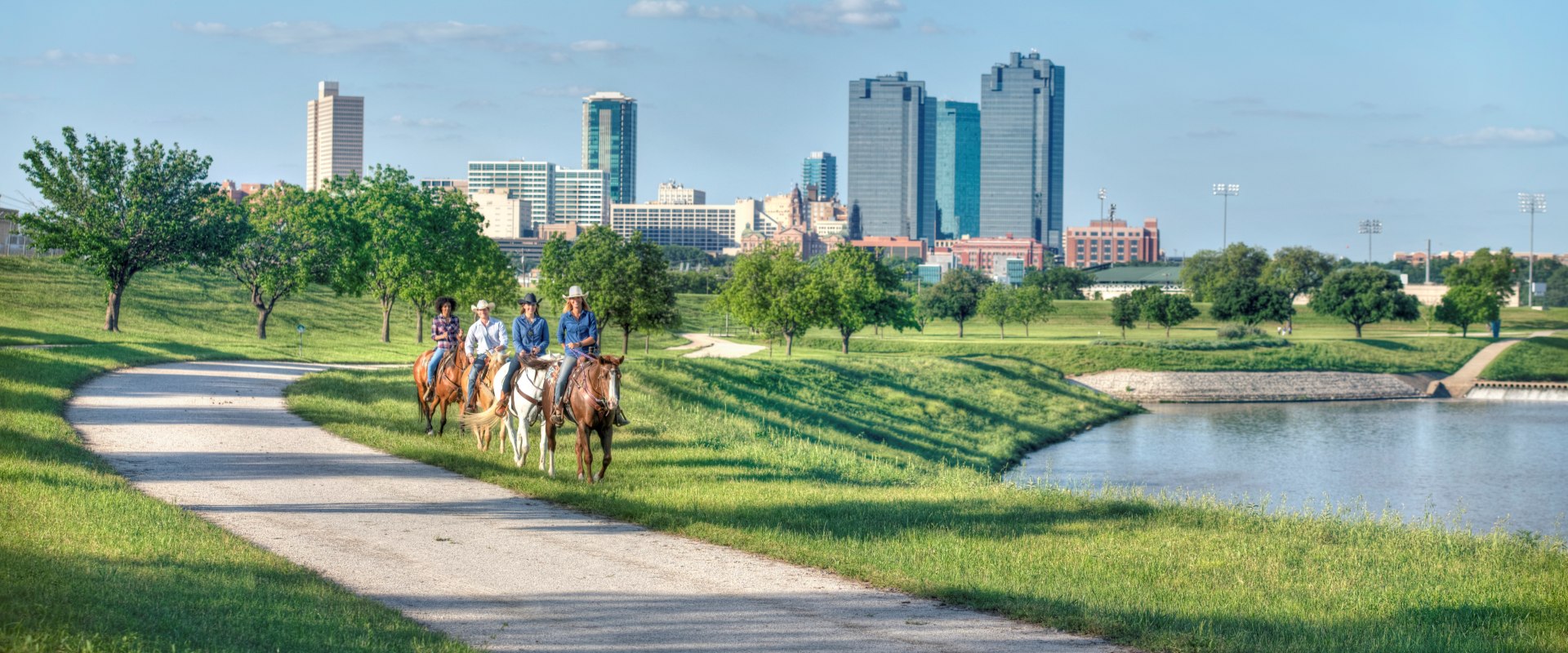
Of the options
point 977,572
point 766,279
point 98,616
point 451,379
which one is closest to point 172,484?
point 451,379

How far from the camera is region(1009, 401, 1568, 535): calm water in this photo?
3825 centimetres

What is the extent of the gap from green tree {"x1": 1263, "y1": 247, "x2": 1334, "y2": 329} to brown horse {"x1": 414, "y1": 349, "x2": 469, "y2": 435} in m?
140

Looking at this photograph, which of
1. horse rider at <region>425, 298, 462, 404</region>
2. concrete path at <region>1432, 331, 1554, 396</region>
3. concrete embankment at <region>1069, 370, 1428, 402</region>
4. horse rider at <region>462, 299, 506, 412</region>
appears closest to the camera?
horse rider at <region>462, 299, 506, 412</region>

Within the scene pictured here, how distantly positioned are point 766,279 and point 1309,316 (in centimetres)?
8104

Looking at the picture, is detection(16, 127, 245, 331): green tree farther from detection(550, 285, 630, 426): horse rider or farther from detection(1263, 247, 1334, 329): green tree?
detection(1263, 247, 1334, 329): green tree

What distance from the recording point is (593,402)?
17.1m

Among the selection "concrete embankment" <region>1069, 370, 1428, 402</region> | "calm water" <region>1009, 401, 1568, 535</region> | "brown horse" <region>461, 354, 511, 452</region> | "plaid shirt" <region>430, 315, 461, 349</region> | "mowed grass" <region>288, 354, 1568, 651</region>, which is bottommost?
"calm water" <region>1009, 401, 1568, 535</region>

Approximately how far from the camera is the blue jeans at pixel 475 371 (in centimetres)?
2038

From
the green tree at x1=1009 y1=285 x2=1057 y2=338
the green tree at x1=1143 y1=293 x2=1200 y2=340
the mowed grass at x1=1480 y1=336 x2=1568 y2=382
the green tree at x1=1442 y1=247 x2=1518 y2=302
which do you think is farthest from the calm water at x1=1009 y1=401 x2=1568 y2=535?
the green tree at x1=1442 y1=247 x2=1518 y2=302

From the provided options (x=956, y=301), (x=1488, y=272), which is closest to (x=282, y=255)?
(x=956, y=301)

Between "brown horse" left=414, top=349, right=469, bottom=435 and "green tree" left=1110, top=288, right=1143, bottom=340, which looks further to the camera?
"green tree" left=1110, top=288, right=1143, bottom=340

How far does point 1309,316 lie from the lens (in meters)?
134

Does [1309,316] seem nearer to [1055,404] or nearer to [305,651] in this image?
[1055,404]

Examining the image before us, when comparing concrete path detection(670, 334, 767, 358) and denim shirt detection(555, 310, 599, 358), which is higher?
denim shirt detection(555, 310, 599, 358)
